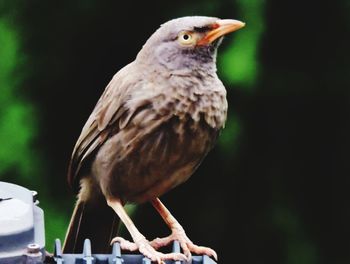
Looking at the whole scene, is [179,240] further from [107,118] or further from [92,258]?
[92,258]

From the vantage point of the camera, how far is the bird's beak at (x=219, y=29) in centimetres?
284

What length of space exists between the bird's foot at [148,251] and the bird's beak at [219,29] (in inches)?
21.3

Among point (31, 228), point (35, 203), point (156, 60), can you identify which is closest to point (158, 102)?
Result: point (156, 60)

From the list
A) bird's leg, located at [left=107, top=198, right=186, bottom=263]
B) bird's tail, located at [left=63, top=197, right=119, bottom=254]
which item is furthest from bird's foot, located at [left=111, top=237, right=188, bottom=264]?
bird's tail, located at [left=63, top=197, right=119, bottom=254]

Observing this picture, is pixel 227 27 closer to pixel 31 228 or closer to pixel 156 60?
pixel 156 60

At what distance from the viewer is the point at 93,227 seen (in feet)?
10.3

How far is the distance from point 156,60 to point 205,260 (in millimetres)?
567

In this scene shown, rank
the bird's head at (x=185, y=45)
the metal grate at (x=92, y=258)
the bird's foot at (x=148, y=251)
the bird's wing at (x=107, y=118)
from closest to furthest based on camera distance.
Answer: the metal grate at (x=92, y=258), the bird's foot at (x=148, y=251), the bird's head at (x=185, y=45), the bird's wing at (x=107, y=118)

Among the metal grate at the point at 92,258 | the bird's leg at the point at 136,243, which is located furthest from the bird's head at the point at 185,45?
the metal grate at the point at 92,258

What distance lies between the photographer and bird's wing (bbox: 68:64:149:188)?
2988mm

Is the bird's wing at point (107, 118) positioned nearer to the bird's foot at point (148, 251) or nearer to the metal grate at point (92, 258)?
the bird's foot at point (148, 251)

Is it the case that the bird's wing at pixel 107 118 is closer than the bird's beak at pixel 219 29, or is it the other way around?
the bird's beak at pixel 219 29

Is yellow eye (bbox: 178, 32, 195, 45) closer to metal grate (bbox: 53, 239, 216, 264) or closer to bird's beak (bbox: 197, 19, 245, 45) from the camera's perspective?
bird's beak (bbox: 197, 19, 245, 45)

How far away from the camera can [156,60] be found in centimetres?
294
